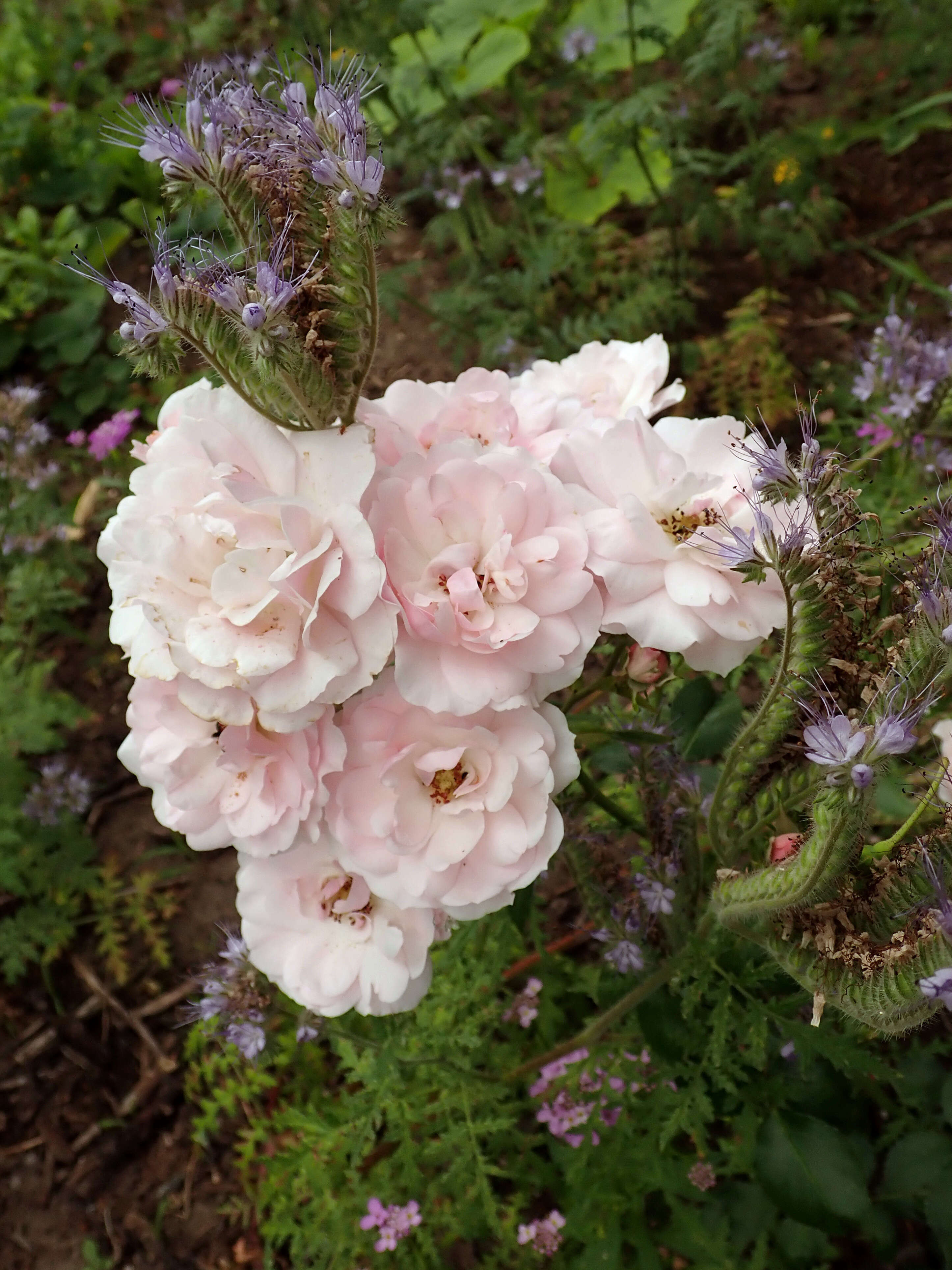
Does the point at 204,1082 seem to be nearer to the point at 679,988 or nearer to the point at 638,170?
the point at 679,988

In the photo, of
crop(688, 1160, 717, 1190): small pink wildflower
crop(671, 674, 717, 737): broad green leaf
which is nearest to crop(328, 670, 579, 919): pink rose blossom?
crop(671, 674, 717, 737): broad green leaf

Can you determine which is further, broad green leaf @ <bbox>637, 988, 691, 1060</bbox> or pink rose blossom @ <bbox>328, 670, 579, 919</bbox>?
broad green leaf @ <bbox>637, 988, 691, 1060</bbox>

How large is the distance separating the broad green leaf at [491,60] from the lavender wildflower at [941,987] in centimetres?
305

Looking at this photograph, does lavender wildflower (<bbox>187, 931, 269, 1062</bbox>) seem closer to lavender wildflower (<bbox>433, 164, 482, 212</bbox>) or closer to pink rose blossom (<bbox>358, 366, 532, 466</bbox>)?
pink rose blossom (<bbox>358, 366, 532, 466</bbox>)

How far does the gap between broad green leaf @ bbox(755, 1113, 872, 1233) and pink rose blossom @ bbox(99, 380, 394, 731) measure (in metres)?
1.01

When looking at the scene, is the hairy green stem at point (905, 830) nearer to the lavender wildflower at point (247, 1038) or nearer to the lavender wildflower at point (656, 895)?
the lavender wildflower at point (656, 895)

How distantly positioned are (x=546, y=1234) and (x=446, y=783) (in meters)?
1.18

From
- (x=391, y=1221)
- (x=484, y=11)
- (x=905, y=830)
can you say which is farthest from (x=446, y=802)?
(x=484, y=11)

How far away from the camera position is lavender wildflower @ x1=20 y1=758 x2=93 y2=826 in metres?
2.61

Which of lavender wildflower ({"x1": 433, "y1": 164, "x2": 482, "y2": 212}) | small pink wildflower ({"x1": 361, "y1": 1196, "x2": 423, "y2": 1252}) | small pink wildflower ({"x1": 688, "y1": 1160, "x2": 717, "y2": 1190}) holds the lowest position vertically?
small pink wildflower ({"x1": 361, "y1": 1196, "x2": 423, "y2": 1252})

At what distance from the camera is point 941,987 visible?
2.39 feet

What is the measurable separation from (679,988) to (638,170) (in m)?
2.66

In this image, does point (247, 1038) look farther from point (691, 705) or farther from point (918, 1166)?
point (918, 1166)

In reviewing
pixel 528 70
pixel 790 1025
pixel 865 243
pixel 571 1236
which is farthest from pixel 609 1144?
pixel 528 70
